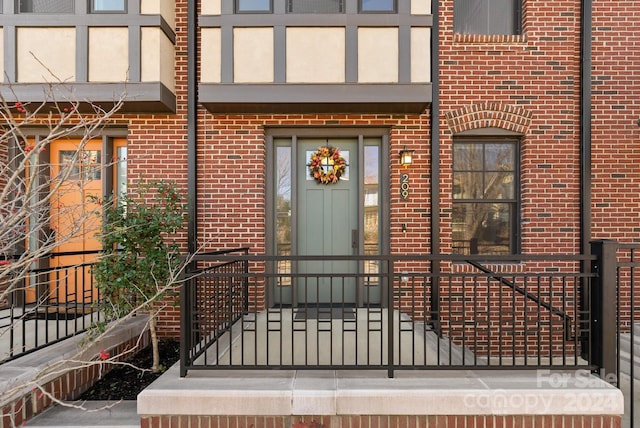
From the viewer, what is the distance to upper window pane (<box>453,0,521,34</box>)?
501 cm

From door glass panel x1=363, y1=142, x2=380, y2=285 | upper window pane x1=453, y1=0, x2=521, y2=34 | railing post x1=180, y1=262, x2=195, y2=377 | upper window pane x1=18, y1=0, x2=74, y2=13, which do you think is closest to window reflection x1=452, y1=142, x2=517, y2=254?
door glass panel x1=363, y1=142, x2=380, y2=285

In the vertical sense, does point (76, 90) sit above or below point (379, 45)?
below

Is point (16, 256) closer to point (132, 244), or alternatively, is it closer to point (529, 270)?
point (132, 244)

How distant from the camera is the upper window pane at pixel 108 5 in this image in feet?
14.4

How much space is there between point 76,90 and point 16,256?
82.3 inches

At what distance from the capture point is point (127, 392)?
3.49 m

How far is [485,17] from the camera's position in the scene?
198 inches

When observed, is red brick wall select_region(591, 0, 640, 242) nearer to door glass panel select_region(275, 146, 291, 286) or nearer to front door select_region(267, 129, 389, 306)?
front door select_region(267, 129, 389, 306)

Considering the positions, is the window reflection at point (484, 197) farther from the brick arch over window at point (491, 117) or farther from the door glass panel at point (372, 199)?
the door glass panel at point (372, 199)

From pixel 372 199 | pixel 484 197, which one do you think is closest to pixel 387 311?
pixel 372 199

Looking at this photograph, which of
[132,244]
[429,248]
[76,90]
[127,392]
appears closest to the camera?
[127,392]

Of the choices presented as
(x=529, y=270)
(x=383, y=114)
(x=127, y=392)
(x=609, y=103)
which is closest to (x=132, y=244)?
(x=127, y=392)

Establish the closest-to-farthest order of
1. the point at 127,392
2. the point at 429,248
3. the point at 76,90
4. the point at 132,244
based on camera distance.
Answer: the point at 127,392, the point at 132,244, the point at 76,90, the point at 429,248

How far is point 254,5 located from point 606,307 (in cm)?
520
